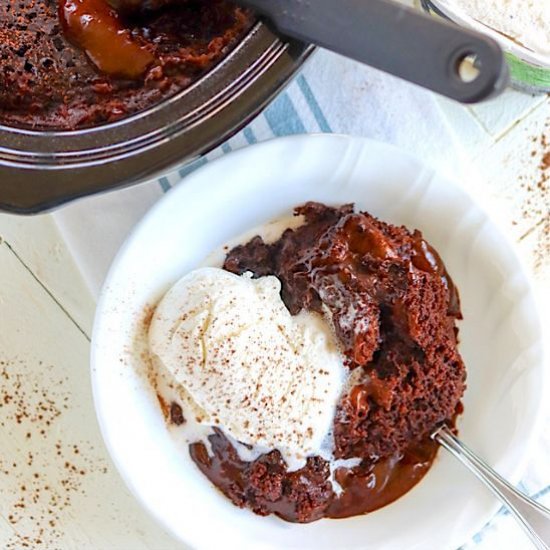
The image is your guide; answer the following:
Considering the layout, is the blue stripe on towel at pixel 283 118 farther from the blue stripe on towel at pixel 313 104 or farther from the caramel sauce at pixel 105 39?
the caramel sauce at pixel 105 39

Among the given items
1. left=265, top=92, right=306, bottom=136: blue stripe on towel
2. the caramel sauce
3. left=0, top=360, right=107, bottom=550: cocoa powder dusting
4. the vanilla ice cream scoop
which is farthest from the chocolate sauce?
the caramel sauce

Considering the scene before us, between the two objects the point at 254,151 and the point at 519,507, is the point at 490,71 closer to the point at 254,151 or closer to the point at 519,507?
the point at 254,151

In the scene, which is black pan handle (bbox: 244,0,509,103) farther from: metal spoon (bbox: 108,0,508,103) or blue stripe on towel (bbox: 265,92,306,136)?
blue stripe on towel (bbox: 265,92,306,136)

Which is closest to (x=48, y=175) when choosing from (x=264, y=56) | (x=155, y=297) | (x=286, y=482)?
(x=264, y=56)

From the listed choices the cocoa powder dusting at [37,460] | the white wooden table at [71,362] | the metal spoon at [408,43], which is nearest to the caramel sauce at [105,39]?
the metal spoon at [408,43]

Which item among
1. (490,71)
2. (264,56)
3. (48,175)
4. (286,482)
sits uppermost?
(490,71)

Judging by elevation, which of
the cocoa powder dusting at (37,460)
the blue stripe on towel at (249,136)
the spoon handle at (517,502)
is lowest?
the cocoa powder dusting at (37,460)
